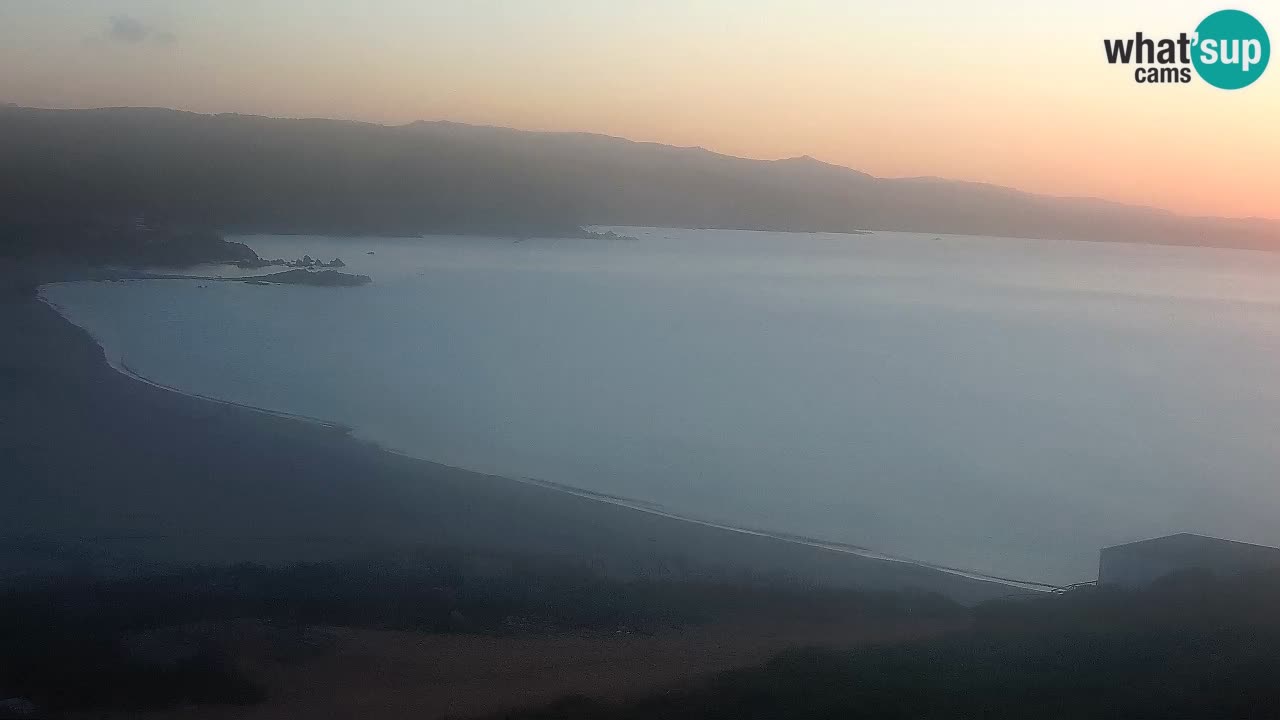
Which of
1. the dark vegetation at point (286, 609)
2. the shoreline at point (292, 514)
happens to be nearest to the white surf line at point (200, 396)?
the shoreline at point (292, 514)

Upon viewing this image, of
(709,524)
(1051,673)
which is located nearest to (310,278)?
(709,524)

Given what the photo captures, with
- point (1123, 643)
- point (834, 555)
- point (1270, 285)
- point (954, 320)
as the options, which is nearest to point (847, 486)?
point (834, 555)

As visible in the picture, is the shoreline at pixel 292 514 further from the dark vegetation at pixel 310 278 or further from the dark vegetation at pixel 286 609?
the dark vegetation at pixel 310 278

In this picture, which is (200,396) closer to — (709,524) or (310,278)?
(709,524)

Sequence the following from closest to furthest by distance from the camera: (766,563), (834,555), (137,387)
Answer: (766,563)
(834,555)
(137,387)

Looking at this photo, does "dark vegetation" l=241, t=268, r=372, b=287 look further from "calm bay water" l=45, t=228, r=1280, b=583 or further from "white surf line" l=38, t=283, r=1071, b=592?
"white surf line" l=38, t=283, r=1071, b=592

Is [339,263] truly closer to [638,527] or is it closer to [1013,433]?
[1013,433]
